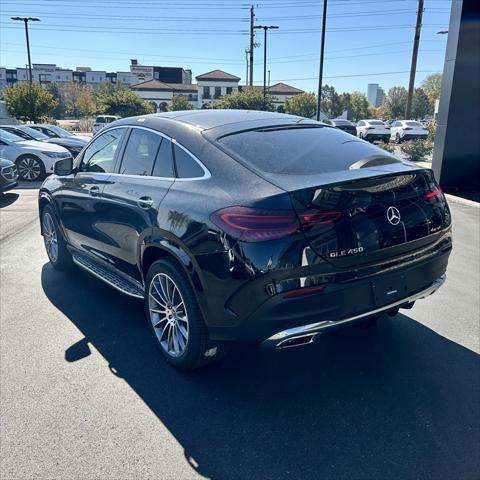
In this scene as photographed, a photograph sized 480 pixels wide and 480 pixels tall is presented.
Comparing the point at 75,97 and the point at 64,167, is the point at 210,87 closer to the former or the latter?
the point at 75,97

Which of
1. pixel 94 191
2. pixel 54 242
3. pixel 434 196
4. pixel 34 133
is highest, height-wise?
pixel 434 196

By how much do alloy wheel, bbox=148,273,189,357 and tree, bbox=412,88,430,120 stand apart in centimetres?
10684

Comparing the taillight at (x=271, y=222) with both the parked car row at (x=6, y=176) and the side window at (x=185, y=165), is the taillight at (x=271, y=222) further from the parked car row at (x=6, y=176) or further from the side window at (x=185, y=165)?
the parked car row at (x=6, y=176)

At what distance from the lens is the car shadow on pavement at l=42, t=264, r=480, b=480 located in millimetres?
2482

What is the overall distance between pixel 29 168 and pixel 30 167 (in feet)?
0.13

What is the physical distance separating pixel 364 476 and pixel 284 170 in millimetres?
1763

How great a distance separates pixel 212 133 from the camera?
10.9 feet

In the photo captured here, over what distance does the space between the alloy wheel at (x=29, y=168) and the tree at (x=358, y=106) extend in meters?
78.8

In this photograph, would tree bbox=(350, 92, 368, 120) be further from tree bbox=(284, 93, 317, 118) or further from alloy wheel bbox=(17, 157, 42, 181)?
alloy wheel bbox=(17, 157, 42, 181)

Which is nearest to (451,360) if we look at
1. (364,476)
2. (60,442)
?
(364,476)

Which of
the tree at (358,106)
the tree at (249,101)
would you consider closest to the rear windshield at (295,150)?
the tree at (249,101)

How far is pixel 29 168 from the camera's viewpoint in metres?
13.3

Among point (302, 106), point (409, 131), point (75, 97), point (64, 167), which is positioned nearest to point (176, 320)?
point (64, 167)

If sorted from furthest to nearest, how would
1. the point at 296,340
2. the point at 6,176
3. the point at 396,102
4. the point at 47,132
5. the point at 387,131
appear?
the point at 396,102
the point at 387,131
the point at 47,132
the point at 6,176
the point at 296,340
